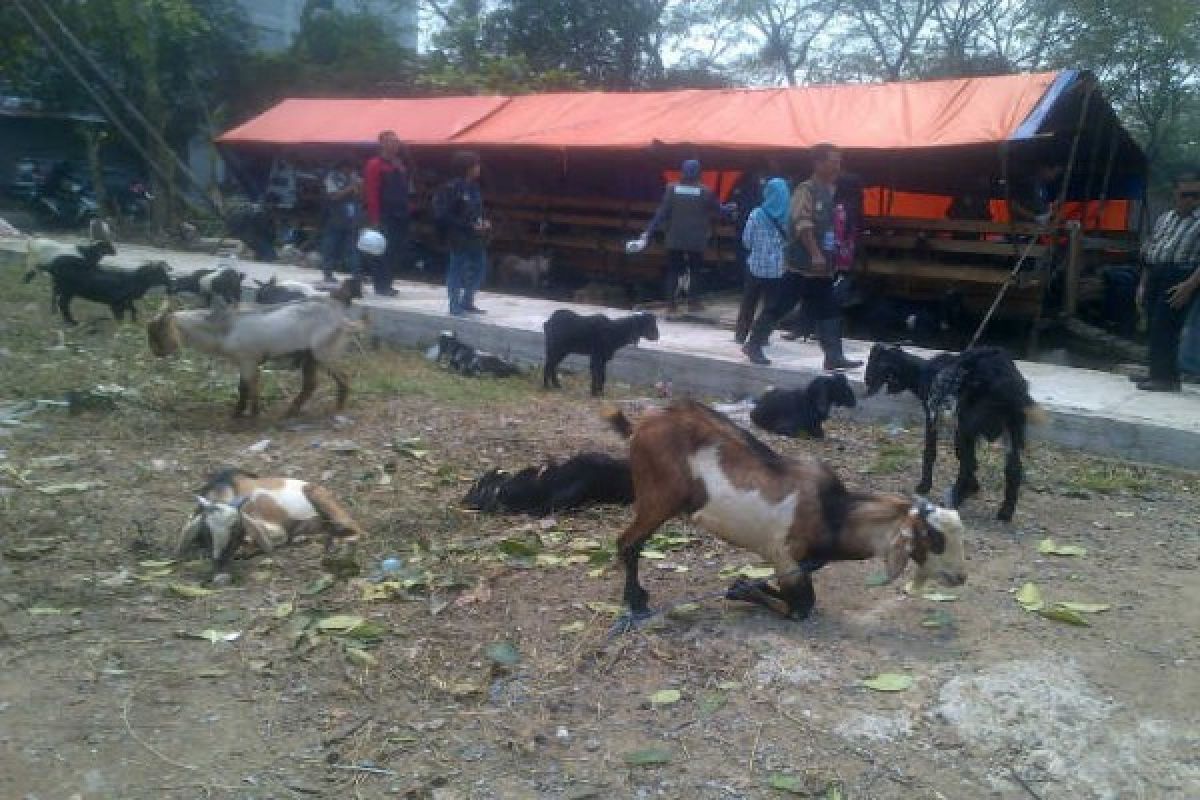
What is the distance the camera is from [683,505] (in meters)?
4.77

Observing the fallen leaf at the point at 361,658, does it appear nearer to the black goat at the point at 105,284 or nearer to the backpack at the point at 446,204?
the backpack at the point at 446,204

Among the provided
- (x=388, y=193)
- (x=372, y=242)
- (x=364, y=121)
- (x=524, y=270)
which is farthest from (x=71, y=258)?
(x=364, y=121)

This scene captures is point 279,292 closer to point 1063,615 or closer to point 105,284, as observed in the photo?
point 105,284

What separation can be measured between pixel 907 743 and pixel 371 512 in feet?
11.5

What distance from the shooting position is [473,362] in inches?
418

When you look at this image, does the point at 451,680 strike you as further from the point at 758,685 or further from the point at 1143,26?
the point at 1143,26

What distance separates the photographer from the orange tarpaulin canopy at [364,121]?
18266 millimetres

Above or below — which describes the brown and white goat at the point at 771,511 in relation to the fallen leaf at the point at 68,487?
above

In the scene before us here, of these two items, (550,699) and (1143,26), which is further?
(1143,26)

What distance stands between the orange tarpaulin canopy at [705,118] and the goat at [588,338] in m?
4.65

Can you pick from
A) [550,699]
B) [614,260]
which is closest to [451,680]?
[550,699]

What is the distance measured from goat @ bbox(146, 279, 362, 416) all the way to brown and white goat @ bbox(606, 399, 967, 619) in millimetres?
4169

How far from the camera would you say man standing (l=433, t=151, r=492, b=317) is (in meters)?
11.8

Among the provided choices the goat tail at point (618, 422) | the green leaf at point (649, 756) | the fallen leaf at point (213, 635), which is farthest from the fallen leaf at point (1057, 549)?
the fallen leaf at point (213, 635)
